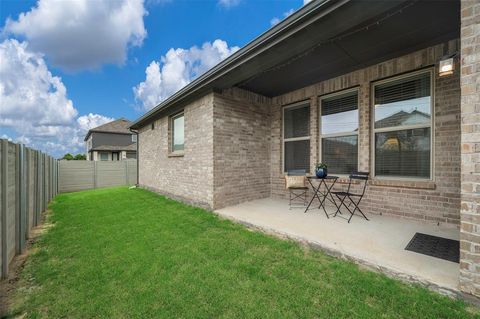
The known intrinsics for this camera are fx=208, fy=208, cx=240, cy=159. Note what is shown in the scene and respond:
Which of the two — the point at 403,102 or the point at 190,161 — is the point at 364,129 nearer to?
the point at 403,102

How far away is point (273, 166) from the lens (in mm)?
5934

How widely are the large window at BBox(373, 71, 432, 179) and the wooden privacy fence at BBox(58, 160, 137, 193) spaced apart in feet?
44.9

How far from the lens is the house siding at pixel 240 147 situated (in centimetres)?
489

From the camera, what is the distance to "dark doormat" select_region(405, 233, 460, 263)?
2422 mm

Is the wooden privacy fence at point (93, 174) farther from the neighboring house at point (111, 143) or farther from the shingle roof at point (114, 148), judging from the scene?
the shingle roof at point (114, 148)

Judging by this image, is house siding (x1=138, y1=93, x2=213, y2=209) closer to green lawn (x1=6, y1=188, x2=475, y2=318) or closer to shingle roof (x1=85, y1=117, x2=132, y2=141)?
green lawn (x1=6, y1=188, x2=475, y2=318)

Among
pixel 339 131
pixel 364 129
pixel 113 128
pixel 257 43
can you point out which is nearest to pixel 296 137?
pixel 339 131

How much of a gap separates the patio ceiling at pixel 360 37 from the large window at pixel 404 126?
612 mm

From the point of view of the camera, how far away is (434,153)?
348 cm

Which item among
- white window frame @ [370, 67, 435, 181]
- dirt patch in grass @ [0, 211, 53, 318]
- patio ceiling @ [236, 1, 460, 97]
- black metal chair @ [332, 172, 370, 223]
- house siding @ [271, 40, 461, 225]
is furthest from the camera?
black metal chair @ [332, 172, 370, 223]

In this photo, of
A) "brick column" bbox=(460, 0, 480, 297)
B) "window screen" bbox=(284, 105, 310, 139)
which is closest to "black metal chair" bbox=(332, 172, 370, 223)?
"window screen" bbox=(284, 105, 310, 139)

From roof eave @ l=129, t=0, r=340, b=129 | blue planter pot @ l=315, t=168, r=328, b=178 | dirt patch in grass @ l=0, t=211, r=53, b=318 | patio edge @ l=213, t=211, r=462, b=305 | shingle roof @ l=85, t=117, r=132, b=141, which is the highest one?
shingle roof @ l=85, t=117, r=132, b=141

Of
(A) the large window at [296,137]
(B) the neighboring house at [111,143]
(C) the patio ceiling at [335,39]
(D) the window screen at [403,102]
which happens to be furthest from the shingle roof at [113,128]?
(D) the window screen at [403,102]

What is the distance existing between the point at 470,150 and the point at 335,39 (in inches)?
92.6
